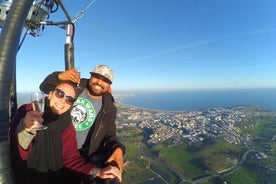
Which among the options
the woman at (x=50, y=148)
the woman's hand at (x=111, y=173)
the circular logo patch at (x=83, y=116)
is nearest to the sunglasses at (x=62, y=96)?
the woman at (x=50, y=148)

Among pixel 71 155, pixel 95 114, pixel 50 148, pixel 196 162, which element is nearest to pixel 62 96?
pixel 50 148

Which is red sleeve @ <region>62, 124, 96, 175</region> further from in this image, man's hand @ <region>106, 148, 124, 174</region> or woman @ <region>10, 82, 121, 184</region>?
man's hand @ <region>106, 148, 124, 174</region>

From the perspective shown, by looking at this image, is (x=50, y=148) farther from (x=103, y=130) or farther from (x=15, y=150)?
(x=103, y=130)

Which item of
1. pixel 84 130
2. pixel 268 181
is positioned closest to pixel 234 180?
pixel 268 181

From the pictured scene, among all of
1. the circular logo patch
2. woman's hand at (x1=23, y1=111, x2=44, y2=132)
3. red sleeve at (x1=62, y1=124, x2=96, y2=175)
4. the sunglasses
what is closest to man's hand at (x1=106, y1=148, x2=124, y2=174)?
red sleeve at (x1=62, y1=124, x2=96, y2=175)

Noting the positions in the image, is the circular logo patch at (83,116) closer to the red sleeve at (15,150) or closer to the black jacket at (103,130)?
the black jacket at (103,130)

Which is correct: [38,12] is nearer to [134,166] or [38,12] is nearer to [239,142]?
[134,166]
